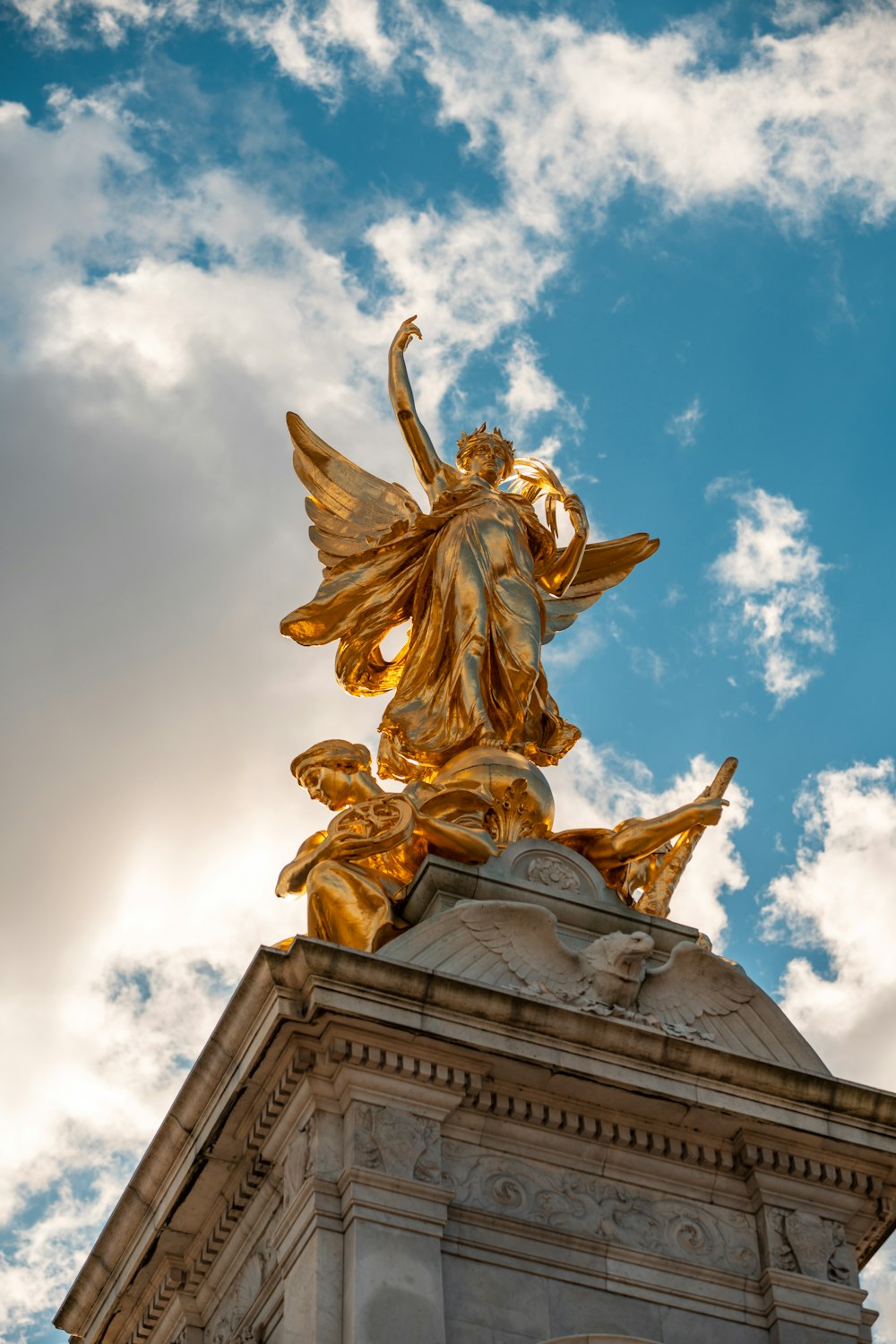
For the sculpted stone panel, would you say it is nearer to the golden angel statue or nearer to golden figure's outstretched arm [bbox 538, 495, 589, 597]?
the golden angel statue

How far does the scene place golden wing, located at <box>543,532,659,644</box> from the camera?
24.1 metres

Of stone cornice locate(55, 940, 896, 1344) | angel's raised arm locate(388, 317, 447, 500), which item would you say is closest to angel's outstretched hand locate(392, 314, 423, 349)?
angel's raised arm locate(388, 317, 447, 500)

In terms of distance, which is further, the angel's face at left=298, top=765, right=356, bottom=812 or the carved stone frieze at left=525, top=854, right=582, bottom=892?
the angel's face at left=298, top=765, right=356, bottom=812

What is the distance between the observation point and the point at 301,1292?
14836 mm

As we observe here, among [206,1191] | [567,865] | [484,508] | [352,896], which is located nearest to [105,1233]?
[206,1191]

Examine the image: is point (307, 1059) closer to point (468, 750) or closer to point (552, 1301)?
point (552, 1301)

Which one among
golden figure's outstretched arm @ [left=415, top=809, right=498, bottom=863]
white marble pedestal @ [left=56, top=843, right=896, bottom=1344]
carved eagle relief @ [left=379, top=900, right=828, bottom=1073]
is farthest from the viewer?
golden figure's outstretched arm @ [left=415, top=809, right=498, bottom=863]

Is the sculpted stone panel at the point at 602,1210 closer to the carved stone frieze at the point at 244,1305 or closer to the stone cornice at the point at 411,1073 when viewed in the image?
the stone cornice at the point at 411,1073

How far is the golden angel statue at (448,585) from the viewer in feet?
71.0

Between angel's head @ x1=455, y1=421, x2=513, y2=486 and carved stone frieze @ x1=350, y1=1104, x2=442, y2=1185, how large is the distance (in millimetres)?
9842

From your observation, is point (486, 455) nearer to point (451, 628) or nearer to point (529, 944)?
point (451, 628)

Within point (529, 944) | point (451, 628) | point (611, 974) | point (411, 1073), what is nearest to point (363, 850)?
point (529, 944)

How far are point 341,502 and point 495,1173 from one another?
1000 cm

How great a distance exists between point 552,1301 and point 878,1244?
300cm
